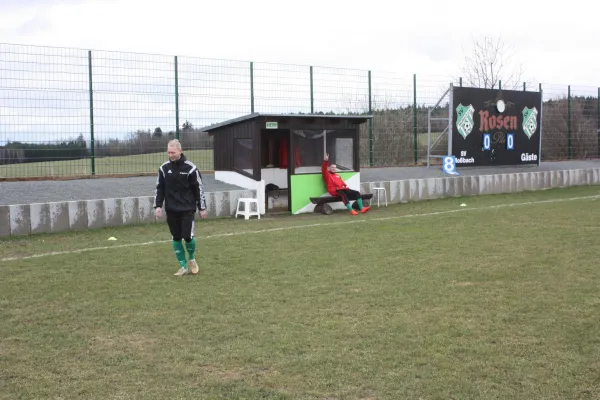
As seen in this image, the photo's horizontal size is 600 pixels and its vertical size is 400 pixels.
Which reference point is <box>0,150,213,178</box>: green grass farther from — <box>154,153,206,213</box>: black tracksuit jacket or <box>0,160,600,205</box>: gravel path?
<box>154,153,206,213</box>: black tracksuit jacket

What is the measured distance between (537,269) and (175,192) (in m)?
4.81

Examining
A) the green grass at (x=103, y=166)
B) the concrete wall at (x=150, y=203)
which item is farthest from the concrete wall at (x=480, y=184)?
the green grass at (x=103, y=166)

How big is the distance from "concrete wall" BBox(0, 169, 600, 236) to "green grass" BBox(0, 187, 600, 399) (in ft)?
3.79

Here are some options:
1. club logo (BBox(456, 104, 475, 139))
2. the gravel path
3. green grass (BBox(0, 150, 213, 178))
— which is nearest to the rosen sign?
club logo (BBox(456, 104, 475, 139))

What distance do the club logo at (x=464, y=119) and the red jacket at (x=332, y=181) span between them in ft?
25.4

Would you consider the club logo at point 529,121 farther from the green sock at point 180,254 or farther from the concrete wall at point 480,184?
the green sock at point 180,254

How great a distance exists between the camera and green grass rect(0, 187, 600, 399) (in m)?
4.76

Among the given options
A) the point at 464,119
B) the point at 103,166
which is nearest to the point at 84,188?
the point at 103,166

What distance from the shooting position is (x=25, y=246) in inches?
451

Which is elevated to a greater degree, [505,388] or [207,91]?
[207,91]

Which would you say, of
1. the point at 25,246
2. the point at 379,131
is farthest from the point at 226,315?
the point at 379,131

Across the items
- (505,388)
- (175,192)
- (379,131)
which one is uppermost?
(379,131)

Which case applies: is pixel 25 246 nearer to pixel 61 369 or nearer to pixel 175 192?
pixel 175 192

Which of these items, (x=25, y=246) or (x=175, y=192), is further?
(x=25, y=246)
